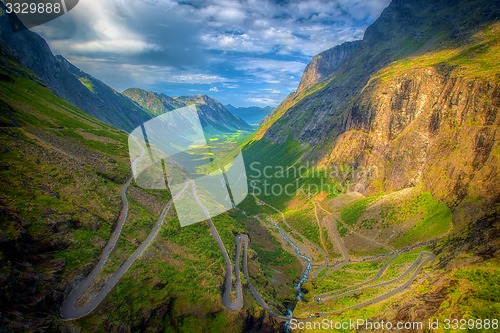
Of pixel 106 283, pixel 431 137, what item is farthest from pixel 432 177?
pixel 106 283

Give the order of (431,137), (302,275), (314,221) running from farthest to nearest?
(314,221) < (431,137) < (302,275)

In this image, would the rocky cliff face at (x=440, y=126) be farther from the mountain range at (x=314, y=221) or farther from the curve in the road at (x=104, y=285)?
the curve in the road at (x=104, y=285)

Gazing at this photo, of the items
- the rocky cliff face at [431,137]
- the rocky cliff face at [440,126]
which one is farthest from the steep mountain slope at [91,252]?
the rocky cliff face at [440,126]

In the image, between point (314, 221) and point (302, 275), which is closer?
point (302, 275)

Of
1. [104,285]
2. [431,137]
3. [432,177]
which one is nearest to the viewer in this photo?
[104,285]

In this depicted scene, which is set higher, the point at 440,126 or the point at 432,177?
the point at 440,126

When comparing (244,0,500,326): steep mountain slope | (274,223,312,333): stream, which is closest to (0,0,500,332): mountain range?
(244,0,500,326): steep mountain slope

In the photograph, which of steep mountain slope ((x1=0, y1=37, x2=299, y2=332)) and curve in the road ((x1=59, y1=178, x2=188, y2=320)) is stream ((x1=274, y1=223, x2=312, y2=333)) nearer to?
steep mountain slope ((x1=0, y1=37, x2=299, y2=332))

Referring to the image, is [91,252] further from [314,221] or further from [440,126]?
[440,126]

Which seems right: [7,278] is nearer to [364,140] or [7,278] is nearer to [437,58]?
[364,140]
